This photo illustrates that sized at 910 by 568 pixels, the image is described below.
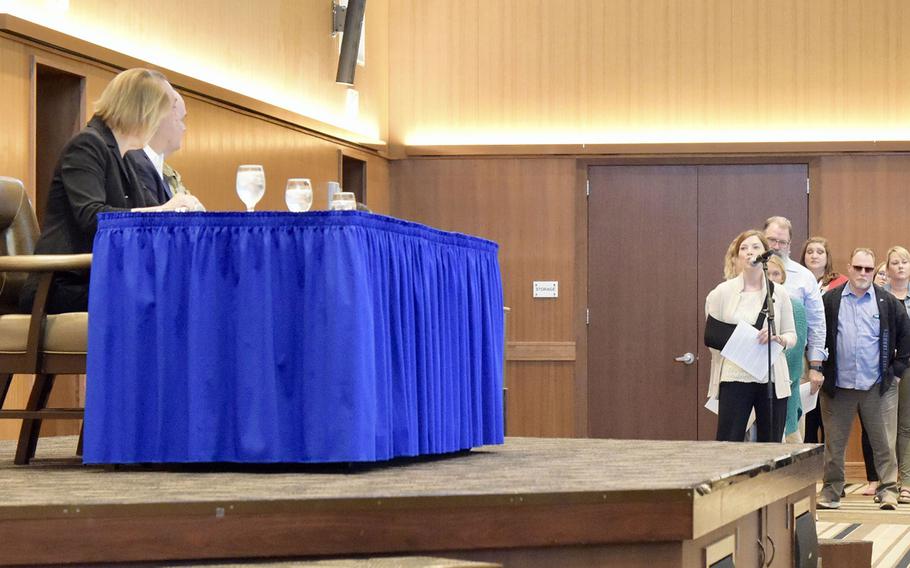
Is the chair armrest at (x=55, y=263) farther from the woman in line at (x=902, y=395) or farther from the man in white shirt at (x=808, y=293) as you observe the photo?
the woman in line at (x=902, y=395)

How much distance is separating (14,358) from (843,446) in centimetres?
525

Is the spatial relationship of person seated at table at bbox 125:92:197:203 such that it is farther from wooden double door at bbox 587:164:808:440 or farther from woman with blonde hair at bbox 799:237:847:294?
wooden double door at bbox 587:164:808:440

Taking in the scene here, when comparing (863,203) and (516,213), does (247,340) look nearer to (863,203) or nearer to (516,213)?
(516,213)

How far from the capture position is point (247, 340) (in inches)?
125

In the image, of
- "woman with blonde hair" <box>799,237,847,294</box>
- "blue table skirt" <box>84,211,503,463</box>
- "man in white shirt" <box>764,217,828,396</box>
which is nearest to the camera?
"blue table skirt" <box>84,211,503,463</box>

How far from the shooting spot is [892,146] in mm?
9336

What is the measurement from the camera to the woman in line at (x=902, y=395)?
25.3ft

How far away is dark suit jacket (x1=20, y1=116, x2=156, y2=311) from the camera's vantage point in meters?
3.49

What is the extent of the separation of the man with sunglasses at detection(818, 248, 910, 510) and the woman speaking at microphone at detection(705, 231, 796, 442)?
1337 millimetres

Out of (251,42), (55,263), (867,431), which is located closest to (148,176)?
(55,263)

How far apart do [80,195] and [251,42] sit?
4.37 metres

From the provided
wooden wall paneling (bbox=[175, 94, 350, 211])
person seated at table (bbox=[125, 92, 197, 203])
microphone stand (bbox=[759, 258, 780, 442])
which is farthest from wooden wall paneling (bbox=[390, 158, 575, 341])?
person seated at table (bbox=[125, 92, 197, 203])

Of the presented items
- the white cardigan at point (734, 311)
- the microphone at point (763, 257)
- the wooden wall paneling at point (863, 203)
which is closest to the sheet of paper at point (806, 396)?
the white cardigan at point (734, 311)

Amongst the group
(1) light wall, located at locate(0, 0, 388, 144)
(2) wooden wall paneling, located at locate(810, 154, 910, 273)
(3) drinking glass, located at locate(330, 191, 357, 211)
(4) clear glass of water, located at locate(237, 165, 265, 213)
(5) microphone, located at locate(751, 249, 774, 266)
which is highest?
(1) light wall, located at locate(0, 0, 388, 144)
